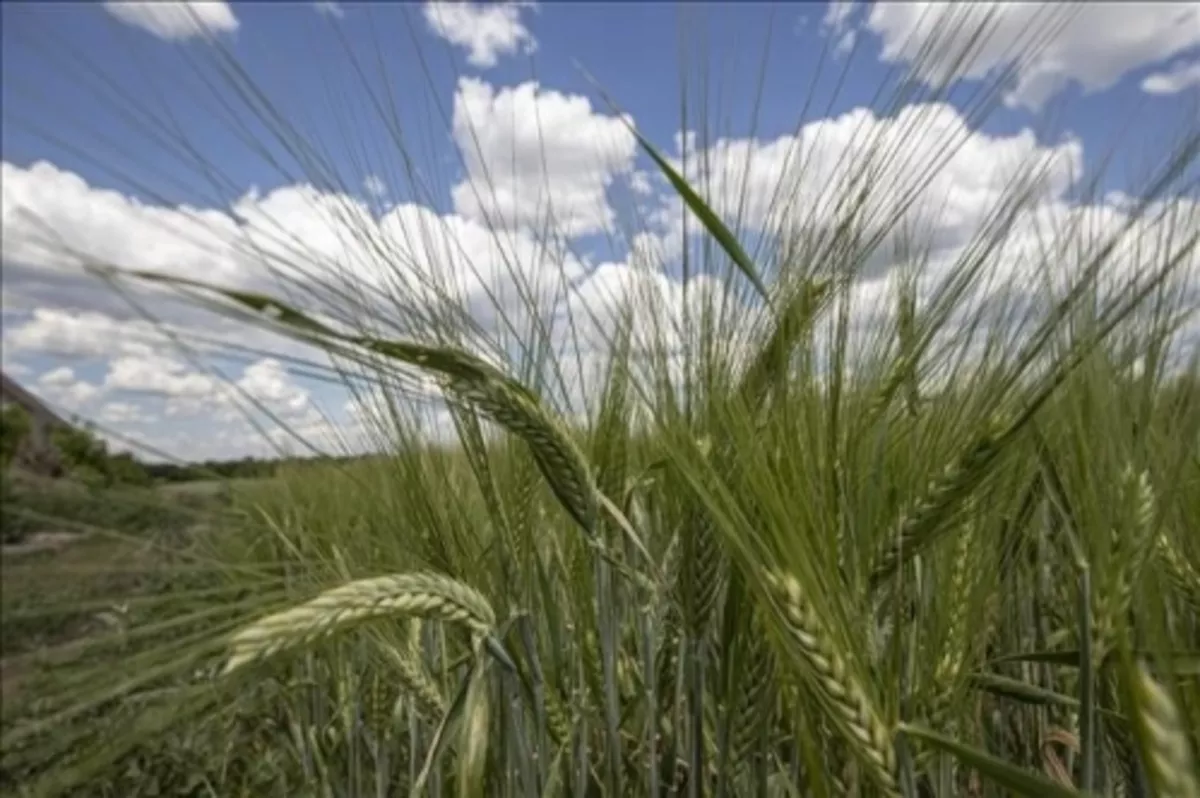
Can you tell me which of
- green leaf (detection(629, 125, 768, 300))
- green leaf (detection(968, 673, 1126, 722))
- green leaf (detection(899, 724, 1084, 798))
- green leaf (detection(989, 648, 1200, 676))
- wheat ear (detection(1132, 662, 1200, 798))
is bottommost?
green leaf (detection(899, 724, 1084, 798))

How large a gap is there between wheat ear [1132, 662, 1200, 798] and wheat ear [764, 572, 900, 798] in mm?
198

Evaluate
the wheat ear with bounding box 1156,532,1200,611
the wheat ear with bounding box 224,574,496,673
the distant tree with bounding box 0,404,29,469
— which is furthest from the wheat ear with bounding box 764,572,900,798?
the distant tree with bounding box 0,404,29,469

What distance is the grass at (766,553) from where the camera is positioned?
0.85 metres

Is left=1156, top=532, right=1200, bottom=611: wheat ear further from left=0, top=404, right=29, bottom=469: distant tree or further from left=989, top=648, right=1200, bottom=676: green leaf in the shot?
left=0, top=404, right=29, bottom=469: distant tree

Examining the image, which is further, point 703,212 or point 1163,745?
point 703,212

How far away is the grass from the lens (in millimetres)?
849

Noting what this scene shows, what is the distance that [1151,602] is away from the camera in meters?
0.77

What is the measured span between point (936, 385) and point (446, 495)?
626 mm

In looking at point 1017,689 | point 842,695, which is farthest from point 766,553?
point 1017,689

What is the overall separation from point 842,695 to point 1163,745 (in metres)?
0.23

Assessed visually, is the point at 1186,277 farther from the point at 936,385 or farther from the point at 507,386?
the point at 507,386

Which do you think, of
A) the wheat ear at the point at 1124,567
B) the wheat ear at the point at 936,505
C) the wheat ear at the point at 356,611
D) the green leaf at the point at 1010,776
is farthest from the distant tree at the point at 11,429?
the green leaf at the point at 1010,776

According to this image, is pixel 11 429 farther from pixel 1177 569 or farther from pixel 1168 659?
pixel 1168 659

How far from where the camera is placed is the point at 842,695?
838 millimetres
